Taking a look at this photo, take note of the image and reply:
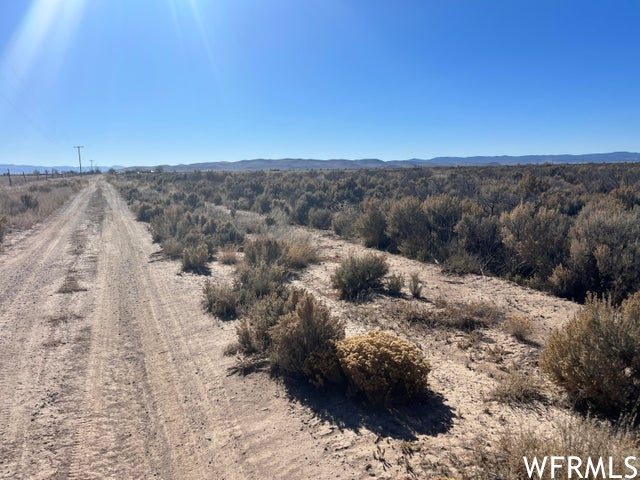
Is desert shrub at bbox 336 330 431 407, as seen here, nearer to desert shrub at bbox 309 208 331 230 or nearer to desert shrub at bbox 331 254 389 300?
desert shrub at bbox 331 254 389 300

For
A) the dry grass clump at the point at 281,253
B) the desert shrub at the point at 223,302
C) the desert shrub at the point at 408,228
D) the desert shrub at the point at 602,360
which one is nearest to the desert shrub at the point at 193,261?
the dry grass clump at the point at 281,253

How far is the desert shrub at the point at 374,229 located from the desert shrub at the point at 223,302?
7257 mm

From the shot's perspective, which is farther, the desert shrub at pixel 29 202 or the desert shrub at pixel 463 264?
the desert shrub at pixel 29 202

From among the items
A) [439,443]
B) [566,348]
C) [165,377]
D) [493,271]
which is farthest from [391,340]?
[493,271]

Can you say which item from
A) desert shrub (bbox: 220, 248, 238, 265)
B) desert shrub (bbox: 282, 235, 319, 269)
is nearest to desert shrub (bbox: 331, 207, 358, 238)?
desert shrub (bbox: 282, 235, 319, 269)

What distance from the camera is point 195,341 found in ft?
23.6

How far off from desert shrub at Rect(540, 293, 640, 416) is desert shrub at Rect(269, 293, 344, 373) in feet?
9.44

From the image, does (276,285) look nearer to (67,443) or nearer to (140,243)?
(67,443)

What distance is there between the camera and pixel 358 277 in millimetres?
9594

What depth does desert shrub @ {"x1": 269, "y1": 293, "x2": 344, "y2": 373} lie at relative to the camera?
563cm

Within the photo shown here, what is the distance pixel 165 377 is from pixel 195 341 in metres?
1.30

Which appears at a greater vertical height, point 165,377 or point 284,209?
point 284,209

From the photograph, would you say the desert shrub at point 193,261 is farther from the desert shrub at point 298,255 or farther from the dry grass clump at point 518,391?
the dry grass clump at point 518,391

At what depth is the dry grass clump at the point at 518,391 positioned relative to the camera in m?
4.80
